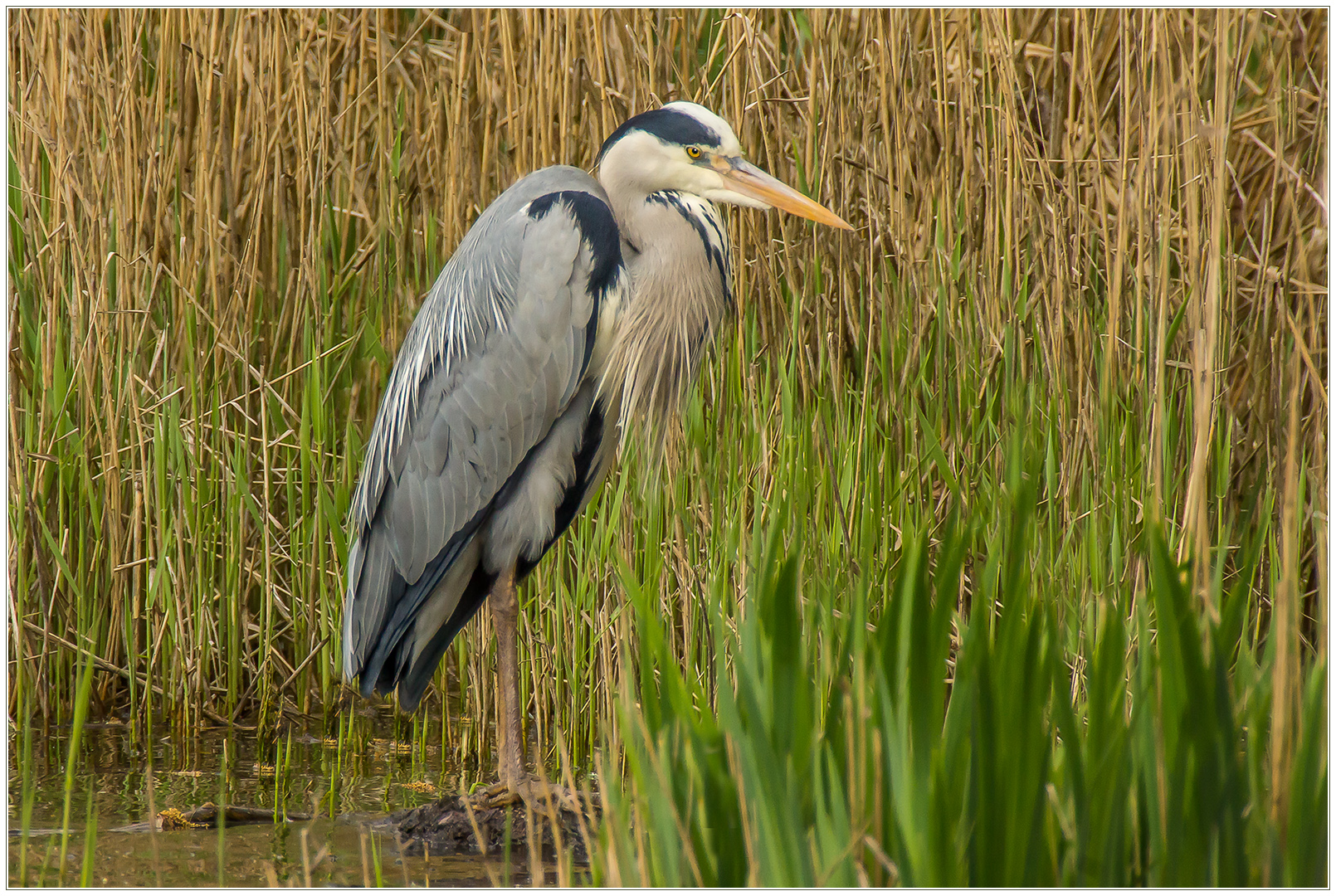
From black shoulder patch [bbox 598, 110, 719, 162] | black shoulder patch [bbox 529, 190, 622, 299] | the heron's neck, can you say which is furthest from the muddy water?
black shoulder patch [bbox 598, 110, 719, 162]

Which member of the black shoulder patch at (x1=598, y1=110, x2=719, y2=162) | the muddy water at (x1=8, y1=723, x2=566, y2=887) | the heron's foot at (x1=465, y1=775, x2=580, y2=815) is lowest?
the muddy water at (x1=8, y1=723, x2=566, y2=887)

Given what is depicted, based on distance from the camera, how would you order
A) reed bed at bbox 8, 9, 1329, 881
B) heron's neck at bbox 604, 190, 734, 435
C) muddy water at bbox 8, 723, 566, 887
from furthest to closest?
reed bed at bbox 8, 9, 1329, 881 < heron's neck at bbox 604, 190, 734, 435 < muddy water at bbox 8, 723, 566, 887

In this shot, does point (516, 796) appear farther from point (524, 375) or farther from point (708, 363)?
point (708, 363)

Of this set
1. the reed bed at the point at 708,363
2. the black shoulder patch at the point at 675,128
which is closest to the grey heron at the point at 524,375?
the black shoulder patch at the point at 675,128

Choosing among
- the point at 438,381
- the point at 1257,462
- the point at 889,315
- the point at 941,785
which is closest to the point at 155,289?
the point at 438,381

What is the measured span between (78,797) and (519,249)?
5.26 ft

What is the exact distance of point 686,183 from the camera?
2547 millimetres

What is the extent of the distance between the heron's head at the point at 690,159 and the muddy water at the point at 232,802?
142 centimetres

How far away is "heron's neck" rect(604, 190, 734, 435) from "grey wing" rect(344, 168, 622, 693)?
0.07 m

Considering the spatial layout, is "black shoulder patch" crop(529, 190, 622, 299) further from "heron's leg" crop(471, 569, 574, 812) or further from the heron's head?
"heron's leg" crop(471, 569, 574, 812)

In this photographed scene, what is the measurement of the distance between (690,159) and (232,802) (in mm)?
1782

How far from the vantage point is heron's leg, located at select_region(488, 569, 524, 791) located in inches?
101

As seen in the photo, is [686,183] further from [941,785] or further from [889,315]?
[941,785]

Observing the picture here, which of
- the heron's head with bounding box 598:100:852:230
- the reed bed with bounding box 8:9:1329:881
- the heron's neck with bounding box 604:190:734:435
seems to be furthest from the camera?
the reed bed with bounding box 8:9:1329:881
